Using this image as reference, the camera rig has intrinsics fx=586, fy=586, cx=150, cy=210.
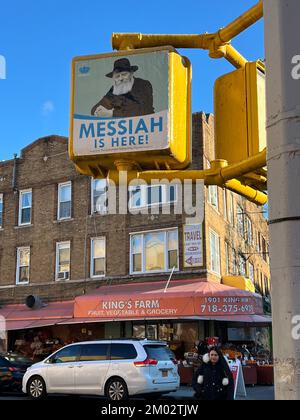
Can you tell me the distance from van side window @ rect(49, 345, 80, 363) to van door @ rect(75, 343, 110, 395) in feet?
0.70

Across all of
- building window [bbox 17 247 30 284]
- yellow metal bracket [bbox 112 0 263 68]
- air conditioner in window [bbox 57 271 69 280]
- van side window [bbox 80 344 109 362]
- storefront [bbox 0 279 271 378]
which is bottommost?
van side window [bbox 80 344 109 362]

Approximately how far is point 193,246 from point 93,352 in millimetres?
8405

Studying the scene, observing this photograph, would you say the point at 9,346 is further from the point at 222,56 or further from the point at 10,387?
the point at 222,56

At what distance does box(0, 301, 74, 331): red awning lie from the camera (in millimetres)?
24141

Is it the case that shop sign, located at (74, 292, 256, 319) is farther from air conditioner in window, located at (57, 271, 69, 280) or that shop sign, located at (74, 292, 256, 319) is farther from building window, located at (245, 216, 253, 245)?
building window, located at (245, 216, 253, 245)

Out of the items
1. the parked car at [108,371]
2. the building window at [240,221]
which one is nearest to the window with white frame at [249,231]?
the building window at [240,221]

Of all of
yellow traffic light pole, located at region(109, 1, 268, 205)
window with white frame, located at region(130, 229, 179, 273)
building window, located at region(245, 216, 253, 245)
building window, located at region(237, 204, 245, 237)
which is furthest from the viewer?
building window, located at region(245, 216, 253, 245)

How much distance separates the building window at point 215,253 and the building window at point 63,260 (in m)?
6.89

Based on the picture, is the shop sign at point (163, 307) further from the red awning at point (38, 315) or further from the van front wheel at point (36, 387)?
the van front wheel at point (36, 387)

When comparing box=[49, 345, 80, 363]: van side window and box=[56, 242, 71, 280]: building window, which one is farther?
box=[56, 242, 71, 280]: building window

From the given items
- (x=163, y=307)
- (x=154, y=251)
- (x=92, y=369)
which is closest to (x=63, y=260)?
(x=154, y=251)

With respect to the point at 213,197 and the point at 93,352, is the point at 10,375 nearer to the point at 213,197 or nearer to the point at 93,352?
the point at 93,352

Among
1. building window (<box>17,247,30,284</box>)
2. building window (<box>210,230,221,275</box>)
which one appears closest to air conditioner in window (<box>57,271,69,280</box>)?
building window (<box>17,247,30,284</box>)

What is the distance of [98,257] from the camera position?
26.3 metres
